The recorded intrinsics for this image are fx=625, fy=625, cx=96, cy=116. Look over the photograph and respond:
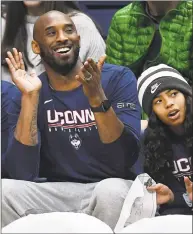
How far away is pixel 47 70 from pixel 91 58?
0.48 feet

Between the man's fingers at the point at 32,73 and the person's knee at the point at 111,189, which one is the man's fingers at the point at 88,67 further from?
the person's knee at the point at 111,189

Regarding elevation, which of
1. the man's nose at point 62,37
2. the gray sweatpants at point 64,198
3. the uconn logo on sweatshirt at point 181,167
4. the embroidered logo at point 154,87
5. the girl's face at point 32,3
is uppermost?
the girl's face at point 32,3

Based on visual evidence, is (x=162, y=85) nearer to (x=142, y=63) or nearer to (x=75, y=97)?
(x=142, y=63)

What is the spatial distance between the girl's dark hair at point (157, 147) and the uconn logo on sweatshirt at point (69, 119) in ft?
0.60

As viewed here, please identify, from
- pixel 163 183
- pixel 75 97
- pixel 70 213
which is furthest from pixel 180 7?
pixel 70 213

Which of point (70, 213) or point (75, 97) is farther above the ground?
point (75, 97)

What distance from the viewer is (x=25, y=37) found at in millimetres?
1905

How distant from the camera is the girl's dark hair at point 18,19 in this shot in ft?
6.22

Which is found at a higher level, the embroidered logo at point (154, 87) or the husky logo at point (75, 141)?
the embroidered logo at point (154, 87)

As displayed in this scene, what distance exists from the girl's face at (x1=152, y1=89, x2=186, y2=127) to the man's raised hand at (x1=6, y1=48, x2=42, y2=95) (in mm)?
366

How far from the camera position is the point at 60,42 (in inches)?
74.0

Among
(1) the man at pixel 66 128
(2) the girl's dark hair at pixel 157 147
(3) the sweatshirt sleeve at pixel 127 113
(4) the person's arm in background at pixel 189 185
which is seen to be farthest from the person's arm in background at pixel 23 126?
(4) the person's arm in background at pixel 189 185

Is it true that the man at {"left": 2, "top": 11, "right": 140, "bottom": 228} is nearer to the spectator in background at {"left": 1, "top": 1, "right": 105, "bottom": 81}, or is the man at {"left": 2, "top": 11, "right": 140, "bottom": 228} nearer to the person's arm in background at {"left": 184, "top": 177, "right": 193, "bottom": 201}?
the spectator in background at {"left": 1, "top": 1, "right": 105, "bottom": 81}

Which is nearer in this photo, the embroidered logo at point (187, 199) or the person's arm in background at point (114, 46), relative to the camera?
the embroidered logo at point (187, 199)
